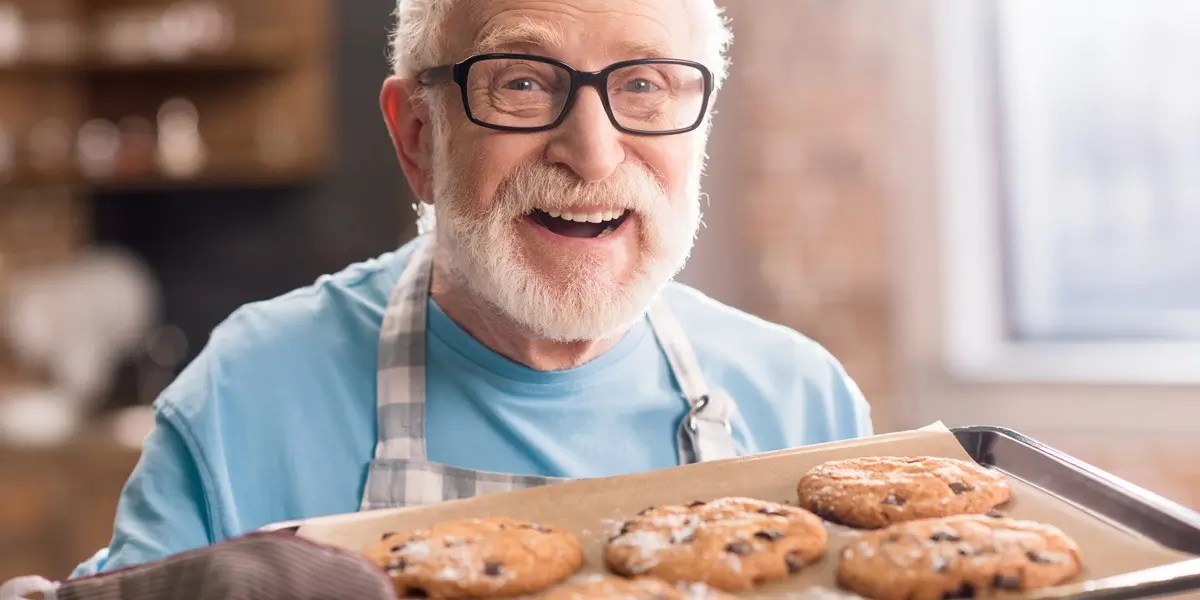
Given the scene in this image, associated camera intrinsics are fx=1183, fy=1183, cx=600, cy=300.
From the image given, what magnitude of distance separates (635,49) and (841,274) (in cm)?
218

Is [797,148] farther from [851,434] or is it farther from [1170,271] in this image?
[851,434]

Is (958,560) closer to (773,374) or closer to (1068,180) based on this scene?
(773,374)

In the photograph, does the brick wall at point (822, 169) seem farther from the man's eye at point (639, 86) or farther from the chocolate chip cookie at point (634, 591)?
the chocolate chip cookie at point (634, 591)

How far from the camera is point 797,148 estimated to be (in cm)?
355

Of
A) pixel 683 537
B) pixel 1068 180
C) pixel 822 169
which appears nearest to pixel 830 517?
pixel 683 537

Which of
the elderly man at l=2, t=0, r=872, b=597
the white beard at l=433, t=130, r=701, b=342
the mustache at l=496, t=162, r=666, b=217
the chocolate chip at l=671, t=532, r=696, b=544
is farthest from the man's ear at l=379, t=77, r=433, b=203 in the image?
the chocolate chip at l=671, t=532, r=696, b=544

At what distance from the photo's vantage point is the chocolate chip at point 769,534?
3.98 ft

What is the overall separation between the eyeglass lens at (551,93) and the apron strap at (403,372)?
0.30m

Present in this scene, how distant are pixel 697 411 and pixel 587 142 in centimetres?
42

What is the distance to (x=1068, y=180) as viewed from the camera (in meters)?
3.64

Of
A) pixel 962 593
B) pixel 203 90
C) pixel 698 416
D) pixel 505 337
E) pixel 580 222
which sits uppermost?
pixel 203 90

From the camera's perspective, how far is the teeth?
4.76ft

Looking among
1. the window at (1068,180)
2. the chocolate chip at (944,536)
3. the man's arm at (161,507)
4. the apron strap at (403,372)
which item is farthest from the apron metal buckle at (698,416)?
the window at (1068,180)

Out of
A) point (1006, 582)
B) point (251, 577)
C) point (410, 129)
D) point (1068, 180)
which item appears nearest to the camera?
point (251, 577)
